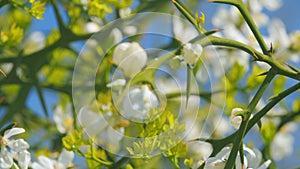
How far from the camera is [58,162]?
85cm

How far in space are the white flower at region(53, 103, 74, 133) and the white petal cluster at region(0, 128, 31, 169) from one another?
257mm

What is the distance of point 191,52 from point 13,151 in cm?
22

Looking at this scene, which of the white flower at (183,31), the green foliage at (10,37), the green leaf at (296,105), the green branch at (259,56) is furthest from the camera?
the green leaf at (296,105)

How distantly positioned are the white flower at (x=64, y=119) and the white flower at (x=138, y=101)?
23 cm

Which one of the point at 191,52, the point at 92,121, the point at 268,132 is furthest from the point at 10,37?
the point at 268,132

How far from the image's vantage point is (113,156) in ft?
2.88

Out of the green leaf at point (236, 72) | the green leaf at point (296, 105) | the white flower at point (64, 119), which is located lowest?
the green leaf at point (296, 105)

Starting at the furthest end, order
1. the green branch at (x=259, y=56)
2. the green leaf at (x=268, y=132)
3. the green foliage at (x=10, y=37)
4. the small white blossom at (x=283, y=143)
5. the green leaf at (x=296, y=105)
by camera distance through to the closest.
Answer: the small white blossom at (x=283, y=143) < the green leaf at (x=296, y=105) < the green leaf at (x=268, y=132) < the green foliage at (x=10, y=37) < the green branch at (x=259, y=56)

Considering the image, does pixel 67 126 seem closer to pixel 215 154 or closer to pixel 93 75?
pixel 93 75

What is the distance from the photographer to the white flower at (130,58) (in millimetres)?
813

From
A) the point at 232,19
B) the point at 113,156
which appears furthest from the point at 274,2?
the point at 113,156

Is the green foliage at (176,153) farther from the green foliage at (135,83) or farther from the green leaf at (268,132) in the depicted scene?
the green leaf at (268,132)

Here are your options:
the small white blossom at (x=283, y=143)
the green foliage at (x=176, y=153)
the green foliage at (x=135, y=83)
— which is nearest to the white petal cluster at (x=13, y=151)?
the green foliage at (x=135, y=83)

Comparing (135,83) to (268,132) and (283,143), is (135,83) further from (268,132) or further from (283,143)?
(283,143)
